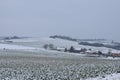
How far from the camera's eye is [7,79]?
75.1ft

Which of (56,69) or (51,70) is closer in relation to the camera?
(51,70)

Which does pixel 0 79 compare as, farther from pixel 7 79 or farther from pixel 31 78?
pixel 31 78

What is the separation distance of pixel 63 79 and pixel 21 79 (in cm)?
298

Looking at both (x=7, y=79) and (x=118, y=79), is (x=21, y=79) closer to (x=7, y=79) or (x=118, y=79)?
(x=7, y=79)

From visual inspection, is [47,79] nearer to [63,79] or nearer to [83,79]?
[63,79]

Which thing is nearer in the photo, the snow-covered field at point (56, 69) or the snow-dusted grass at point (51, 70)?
the snow-covered field at point (56, 69)

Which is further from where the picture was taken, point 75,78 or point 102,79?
point 75,78

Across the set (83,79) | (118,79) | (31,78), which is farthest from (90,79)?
(31,78)

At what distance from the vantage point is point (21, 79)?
2309 cm

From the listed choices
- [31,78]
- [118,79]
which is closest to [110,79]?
[118,79]

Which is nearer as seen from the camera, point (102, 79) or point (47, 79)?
point (102, 79)

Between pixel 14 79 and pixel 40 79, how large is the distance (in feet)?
6.00

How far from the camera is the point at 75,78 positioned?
23953 millimetres

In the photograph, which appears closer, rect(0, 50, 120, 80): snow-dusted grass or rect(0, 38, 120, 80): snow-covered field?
rect(0, 38, 120, 80): snow-covered field
